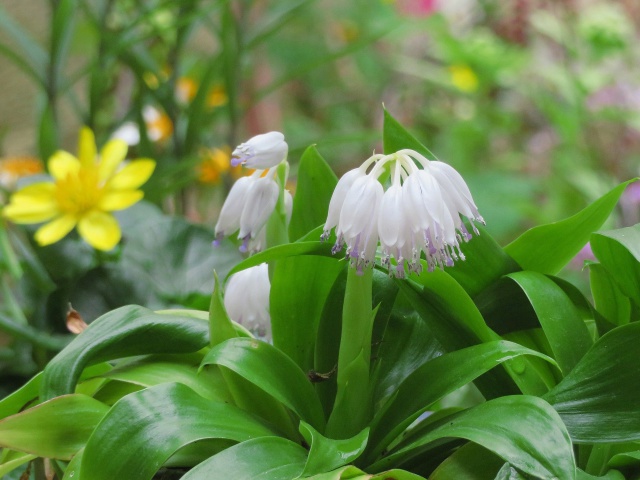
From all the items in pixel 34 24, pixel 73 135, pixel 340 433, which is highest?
pixel 34 24

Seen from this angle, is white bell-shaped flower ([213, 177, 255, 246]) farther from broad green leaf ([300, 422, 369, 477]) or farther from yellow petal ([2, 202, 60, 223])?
yellow petal ([2, 202, 60, 223])

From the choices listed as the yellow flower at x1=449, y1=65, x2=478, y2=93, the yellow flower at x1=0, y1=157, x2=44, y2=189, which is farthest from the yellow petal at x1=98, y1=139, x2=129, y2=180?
the yellow flower at x1=449, y1=65, x2=478, y2=93

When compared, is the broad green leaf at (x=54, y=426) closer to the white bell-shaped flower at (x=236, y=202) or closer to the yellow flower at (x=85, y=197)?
the white bell-shaped flower at (x=236, y=202)

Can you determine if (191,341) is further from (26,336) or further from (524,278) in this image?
(26,336)

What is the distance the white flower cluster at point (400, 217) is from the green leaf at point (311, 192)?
14 centimetres

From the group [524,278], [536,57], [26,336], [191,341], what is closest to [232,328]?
[191,341]

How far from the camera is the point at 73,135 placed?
2199mm

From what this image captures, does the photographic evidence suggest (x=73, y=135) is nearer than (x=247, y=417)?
No

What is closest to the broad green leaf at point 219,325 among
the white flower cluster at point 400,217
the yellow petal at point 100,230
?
the white flower cluster at point 400,217

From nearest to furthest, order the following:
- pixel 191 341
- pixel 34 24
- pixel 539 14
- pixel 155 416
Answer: pixel 155 416 < pixel 191 341 < pixel 34 24 < pixel 539 14

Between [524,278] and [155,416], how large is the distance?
28cm

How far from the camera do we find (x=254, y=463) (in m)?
0.47

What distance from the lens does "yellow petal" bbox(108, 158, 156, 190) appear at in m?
0.95

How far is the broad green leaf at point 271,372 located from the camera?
0.51 meters
